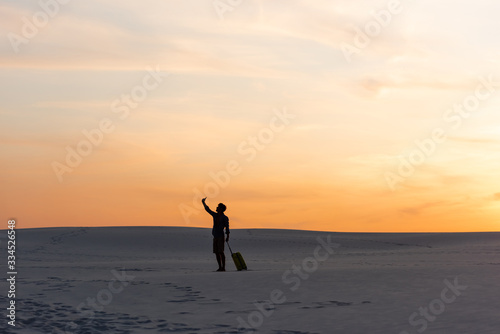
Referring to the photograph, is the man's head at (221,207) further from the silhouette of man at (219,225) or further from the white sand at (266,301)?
the white sand at (266,301)

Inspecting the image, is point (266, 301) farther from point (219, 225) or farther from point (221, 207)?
point (221, 207)

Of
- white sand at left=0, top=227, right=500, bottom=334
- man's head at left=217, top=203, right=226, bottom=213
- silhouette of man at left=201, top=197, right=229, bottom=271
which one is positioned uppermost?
man's head at left=217, top=203, right=226, bottom=213

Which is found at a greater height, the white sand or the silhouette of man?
the silhouette of man

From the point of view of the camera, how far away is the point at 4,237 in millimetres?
36750

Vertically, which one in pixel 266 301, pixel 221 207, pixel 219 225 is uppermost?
pixel 221 207

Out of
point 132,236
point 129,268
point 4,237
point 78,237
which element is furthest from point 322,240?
point 129,268

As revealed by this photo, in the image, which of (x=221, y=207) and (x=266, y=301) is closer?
(x=266, y=301)

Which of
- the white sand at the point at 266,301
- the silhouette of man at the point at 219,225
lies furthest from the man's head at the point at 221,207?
the white sand at the point at 266,301

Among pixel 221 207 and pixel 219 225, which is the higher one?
pixel 221 207

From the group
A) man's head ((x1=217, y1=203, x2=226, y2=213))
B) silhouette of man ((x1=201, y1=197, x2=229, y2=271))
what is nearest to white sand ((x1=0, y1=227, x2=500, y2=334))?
silhouette of man ((x1=201, y1=197, x2=229, y2=271))

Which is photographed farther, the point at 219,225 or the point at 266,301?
the point at 219,225

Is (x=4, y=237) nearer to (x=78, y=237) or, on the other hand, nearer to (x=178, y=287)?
(x=78, y=237)

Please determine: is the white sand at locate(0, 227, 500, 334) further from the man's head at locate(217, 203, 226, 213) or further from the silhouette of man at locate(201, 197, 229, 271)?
the man's head at locate(217, 203, 226, 213)

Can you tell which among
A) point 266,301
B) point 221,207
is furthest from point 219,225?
point 266,301
